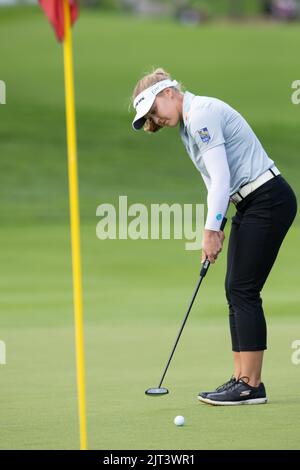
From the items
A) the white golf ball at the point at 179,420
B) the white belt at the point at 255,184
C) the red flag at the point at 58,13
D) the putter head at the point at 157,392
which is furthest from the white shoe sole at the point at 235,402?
the red flag at the point at 58,13

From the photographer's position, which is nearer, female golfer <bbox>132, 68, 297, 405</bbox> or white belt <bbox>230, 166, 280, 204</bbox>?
female golfer <bbox>132, 68, 297, 405</bbox>

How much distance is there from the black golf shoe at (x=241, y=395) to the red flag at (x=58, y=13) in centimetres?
238

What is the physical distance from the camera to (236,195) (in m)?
7.03

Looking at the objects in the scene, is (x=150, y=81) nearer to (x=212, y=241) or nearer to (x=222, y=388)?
(x=212, y=241)

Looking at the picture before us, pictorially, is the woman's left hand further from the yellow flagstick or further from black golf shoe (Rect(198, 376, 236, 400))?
the yellow flagstick

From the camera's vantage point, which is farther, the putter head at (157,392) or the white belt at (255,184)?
the putter head at (157,392)

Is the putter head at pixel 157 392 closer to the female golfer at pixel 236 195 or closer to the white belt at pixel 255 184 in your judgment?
the female golfer at pixel 236 195

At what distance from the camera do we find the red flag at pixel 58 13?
17.9 feet

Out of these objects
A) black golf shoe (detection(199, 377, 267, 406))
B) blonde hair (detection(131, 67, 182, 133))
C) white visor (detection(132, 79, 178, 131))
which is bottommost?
black golf shoe (detection(199, 377, 267, 406))

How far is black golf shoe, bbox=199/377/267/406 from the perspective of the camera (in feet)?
23.0

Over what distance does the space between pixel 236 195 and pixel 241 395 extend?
3.52ft

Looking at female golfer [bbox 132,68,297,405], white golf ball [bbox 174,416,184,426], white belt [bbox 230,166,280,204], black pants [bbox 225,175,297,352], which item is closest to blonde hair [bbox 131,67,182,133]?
female golfer [bbox 132,68,297,405]

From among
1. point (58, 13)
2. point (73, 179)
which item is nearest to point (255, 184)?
point (73, 179)

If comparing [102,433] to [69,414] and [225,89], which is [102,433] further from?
[225,89]
